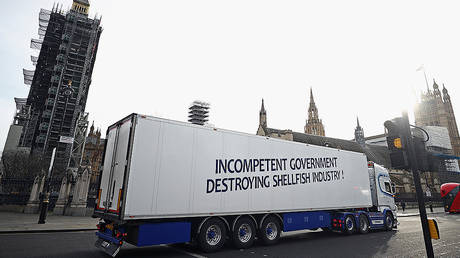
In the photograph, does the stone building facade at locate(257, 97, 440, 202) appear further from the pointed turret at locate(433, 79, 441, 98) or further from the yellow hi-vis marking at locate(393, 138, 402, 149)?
the yellow hi-vis marking at locate(393, 138, 402, 149)

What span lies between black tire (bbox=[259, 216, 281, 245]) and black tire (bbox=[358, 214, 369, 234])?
5424 mm

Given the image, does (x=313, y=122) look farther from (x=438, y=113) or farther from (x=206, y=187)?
(x=206, y=187)

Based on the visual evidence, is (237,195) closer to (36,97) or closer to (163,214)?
(163,214)

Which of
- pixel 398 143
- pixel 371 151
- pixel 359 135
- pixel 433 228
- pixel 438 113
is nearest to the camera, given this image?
pixel 433 228

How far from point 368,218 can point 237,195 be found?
8524mm

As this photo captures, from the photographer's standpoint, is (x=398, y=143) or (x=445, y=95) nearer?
(x=398, y=143)

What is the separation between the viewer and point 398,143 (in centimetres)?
538

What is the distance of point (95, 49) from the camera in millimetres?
61125

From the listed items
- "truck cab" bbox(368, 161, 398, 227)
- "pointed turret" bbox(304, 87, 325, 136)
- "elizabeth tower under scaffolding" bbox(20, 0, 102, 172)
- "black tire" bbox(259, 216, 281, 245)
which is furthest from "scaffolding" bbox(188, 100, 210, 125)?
"black tire" bbox(259, 216, 281, 245)

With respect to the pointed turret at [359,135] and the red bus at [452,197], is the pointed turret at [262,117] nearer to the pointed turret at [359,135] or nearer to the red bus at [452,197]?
the red bus at [452,197]

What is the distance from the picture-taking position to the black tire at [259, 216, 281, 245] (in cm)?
916

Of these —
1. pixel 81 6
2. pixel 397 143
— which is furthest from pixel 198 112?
pixel 397 143

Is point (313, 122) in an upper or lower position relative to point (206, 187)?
upper

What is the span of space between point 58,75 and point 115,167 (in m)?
57.8
